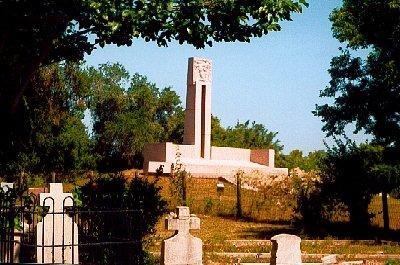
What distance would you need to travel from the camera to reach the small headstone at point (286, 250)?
32.0ft

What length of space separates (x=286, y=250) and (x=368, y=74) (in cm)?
1244

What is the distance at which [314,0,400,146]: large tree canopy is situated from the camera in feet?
60.9

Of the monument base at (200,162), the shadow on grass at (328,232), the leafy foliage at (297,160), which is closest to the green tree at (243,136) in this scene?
the leafy foliage at (297,160)

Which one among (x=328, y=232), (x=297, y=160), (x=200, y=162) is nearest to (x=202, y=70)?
(x=200, y=162)

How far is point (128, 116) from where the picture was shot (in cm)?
5919

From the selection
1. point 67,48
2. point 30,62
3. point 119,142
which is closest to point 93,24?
point 30,62

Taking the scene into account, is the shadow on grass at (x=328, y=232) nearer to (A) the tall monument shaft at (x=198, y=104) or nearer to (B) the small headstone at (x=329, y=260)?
(B) the small headstone at (x=329, y=260)

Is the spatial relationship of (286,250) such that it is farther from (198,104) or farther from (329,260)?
(198,104)

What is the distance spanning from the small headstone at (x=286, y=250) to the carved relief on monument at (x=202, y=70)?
3328 centimetres

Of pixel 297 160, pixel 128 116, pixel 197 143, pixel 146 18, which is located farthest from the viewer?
pixel 297 160

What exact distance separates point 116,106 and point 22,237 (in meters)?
52.0

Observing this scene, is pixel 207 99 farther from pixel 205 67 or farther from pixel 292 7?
pixel 292 7

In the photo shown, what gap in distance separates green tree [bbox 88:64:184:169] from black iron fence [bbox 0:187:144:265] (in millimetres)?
43498

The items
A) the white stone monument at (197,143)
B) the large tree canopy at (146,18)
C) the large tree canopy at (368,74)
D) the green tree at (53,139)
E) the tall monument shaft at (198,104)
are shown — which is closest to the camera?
the large tree canopy at (146,18)
